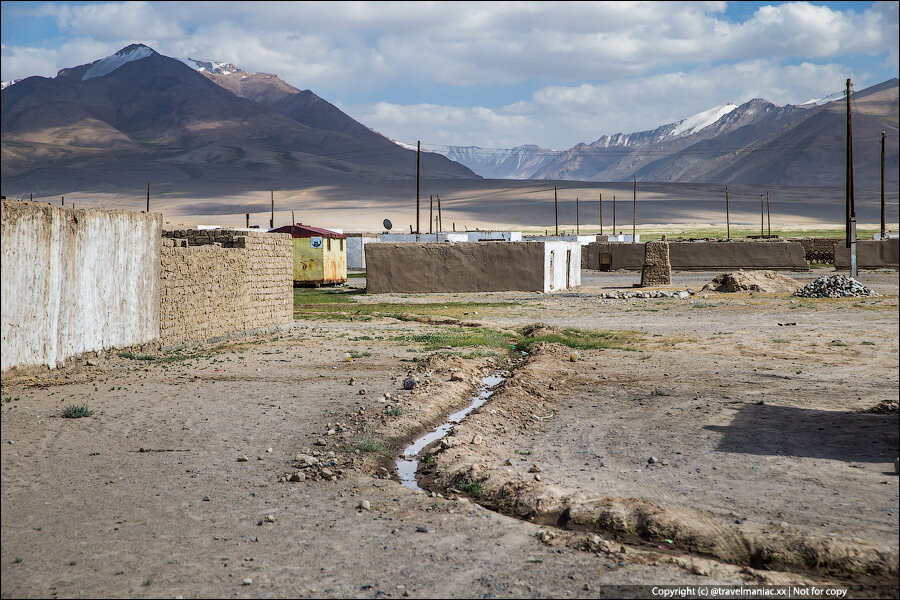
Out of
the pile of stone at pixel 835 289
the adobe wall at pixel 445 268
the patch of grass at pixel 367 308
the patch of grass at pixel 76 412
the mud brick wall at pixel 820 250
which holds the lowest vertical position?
the patch of grass at pixel 76 412

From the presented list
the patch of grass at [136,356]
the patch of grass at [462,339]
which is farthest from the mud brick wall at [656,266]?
the patch of grass at [136,356]

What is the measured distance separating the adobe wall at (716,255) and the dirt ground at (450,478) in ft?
103

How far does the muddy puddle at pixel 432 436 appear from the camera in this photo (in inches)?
288

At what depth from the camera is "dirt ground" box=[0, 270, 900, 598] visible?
4832mm

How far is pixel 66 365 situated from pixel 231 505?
20.5 ft

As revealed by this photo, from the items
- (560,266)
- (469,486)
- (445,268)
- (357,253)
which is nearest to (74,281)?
(469,486)

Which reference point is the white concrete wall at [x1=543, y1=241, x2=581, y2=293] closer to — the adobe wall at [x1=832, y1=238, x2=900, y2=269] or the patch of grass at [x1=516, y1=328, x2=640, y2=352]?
the patch of grass at [x1=516, y1=328, x2=640, y2=352]

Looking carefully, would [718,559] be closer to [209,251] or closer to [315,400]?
[315,400]

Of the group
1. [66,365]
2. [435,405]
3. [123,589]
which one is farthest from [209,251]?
[123,589]

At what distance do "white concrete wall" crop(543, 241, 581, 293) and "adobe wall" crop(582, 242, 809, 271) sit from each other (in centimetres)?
1333

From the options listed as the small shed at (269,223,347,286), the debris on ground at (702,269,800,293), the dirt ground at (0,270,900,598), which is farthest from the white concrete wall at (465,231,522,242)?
the dirt ground at (0,270,900,598)

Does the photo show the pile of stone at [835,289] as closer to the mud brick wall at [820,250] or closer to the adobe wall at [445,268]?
the adobe wall at [445,268]

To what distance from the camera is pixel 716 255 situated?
44656 mm

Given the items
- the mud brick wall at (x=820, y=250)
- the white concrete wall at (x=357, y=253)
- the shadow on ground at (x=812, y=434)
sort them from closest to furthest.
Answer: the shadow on ground at (x=812, y=434) < the mud brick wall at (x=820, y=250) < the white concrete wall at (x=357, y=253)
